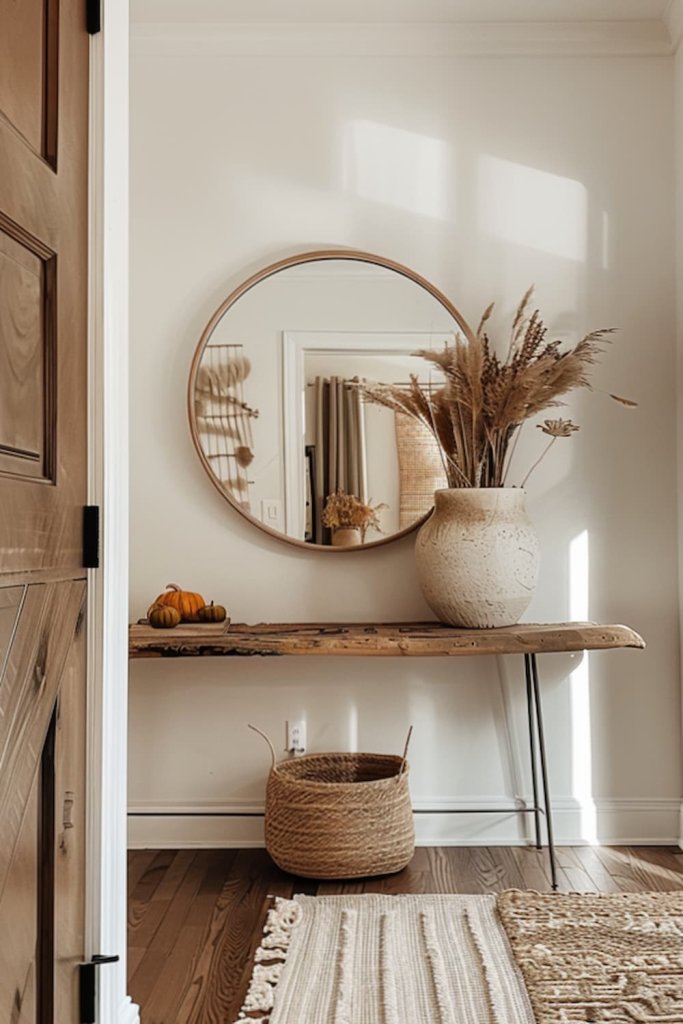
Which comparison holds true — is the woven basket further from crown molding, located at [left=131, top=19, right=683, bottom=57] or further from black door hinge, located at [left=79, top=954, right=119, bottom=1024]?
crown molding, located at [left=131, top=19, right=683, bottom=57]

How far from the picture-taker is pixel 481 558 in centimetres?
318

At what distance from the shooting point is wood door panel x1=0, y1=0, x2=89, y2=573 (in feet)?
4.65

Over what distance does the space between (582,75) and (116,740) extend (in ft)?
9.20

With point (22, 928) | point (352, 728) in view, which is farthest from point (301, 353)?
point (22, 928)

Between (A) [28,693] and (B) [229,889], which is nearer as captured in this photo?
(A) [28,693]

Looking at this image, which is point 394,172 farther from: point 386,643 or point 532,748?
point 532,748

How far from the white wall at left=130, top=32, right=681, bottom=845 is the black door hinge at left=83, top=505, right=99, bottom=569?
1.77 m

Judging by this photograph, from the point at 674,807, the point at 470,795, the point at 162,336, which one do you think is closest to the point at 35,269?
the point at 162,336

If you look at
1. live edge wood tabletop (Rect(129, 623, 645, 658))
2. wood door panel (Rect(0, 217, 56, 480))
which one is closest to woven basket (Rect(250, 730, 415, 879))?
live edge wood tabletop (Rect(129, 623, 645, 658))

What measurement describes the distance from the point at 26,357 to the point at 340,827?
77.2 inches

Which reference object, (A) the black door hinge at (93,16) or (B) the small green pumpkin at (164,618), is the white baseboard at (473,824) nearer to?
(B) the small green pumpkin at (164,618)

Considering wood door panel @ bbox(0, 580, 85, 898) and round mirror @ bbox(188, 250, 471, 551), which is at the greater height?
round mirror @ bbox(188, 250, 471, 551)

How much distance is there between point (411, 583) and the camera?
3.55 meters

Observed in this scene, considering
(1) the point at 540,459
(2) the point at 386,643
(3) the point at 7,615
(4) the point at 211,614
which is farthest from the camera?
(1) the point at 540,459
